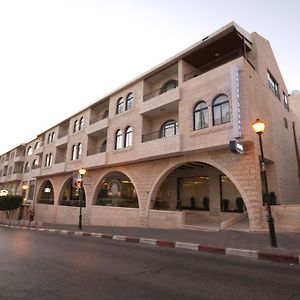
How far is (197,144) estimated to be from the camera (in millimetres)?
15211

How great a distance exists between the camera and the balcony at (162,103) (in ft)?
57.3

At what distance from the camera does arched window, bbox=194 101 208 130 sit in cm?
1553

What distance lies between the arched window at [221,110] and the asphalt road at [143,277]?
835cm

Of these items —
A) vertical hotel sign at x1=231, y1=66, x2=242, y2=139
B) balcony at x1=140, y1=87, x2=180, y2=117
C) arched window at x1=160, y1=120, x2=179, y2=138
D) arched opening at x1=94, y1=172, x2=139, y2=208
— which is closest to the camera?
vertical hotel sign at x1=231, y1=66, x2=242, y2=139

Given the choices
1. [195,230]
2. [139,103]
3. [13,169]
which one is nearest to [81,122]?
[139,103]

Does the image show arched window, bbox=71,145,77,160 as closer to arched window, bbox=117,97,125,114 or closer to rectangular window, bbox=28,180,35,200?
arched window, bbox=117,97,125,114

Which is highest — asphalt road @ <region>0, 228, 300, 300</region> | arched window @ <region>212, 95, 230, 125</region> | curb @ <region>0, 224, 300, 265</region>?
arched window @ <region>212, 95, 230, 125</region>

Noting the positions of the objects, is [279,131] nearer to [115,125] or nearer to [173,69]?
[173,69]

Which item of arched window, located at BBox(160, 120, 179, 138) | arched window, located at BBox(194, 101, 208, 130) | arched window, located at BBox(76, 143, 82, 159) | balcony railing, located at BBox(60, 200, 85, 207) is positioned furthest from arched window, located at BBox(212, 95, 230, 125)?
balcony railing, located at BBox(60, 200, 85, 207)

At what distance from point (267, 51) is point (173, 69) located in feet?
24.0

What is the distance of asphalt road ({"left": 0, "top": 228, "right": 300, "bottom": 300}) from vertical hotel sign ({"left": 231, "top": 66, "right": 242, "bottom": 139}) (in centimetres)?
705

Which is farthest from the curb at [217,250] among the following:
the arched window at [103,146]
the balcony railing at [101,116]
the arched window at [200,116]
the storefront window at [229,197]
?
the balcony railing at [101,116]

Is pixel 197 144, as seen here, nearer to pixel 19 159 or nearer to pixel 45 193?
pixel 45 193

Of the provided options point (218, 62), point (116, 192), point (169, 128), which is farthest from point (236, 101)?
point (116, 192)
